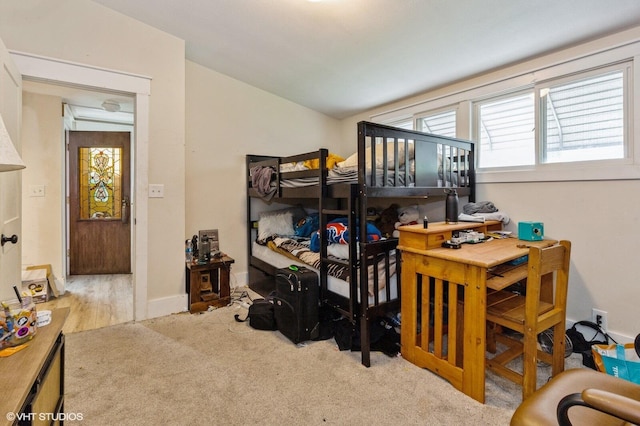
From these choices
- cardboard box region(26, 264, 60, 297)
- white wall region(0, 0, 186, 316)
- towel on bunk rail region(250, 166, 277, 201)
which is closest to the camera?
white wall region(0, 0, 186, 316)

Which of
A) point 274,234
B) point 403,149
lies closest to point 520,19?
point 403,149

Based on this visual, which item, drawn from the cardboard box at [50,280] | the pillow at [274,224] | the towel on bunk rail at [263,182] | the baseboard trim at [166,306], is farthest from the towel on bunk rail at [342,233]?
the cardboard box at [50,280]

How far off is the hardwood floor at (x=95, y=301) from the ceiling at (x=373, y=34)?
259cm

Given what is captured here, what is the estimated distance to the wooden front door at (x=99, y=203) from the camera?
13.9ft

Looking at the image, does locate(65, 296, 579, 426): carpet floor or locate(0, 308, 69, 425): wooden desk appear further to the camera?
locate(65, 296, 579, 426): carpet floor

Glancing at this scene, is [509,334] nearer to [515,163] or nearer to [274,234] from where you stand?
[515,163]

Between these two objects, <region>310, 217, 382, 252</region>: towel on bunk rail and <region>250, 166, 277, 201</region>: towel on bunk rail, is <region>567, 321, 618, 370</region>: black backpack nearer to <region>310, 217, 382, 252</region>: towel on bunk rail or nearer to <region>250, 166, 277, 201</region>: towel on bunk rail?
<region>310, 217, 382, 252</region>: towel on bunk rail

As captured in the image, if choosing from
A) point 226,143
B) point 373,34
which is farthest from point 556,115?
point 226,143

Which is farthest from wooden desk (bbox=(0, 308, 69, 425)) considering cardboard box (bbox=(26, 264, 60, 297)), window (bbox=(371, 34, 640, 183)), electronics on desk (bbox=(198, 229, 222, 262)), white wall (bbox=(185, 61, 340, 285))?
window (bbox=(371, 34, 640, 183))

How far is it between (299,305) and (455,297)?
41.3 inches

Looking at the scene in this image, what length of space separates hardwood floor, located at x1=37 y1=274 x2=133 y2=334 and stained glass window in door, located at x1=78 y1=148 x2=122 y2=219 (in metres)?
0.87

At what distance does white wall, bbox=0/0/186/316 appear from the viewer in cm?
243

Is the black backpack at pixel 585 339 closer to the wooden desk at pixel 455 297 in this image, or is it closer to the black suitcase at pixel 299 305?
the wooden desk at pixel 455 297

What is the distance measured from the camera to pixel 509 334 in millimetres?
2467
